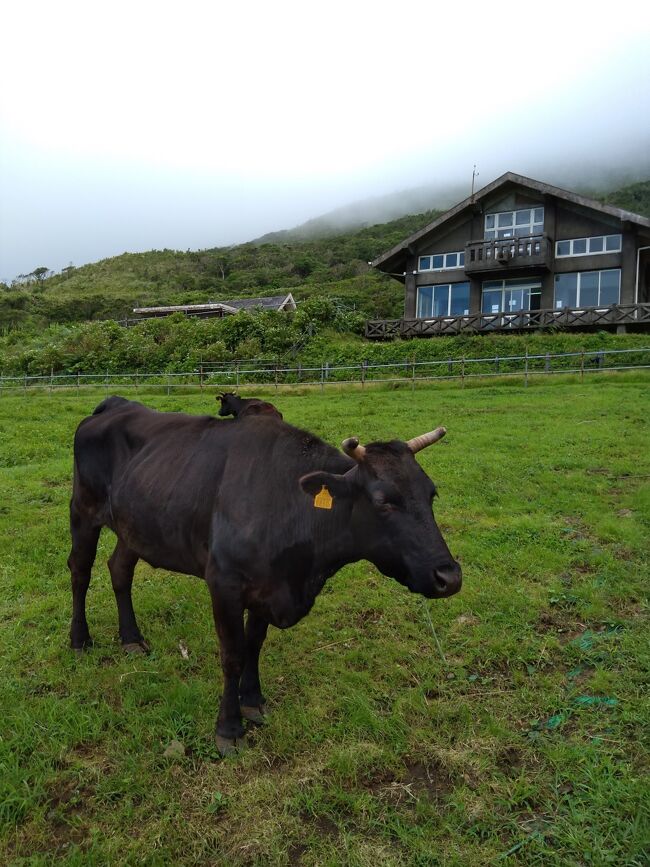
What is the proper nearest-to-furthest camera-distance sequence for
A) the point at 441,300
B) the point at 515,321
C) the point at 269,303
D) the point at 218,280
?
the point at 515,321, the point at 441,300, the point at 269,303, the point at 218,280

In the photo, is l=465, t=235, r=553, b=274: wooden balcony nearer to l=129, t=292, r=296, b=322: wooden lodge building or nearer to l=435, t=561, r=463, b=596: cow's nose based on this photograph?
l=129, t=292, r=296, b=322: wooden lodge building

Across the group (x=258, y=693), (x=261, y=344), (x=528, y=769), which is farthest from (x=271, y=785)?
(x=261, y=344)

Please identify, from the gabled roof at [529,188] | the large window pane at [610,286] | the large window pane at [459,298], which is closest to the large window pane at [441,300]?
the large window pane at [459,298]

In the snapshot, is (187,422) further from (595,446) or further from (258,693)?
(595,446)

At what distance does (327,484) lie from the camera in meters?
3.38

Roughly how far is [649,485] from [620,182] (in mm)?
140306

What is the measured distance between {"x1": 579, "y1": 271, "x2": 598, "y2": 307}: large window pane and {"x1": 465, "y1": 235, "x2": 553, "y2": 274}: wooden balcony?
6.52 feet

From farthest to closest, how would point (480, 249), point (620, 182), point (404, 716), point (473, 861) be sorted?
point (620, 182) < point (480, 249) < point (404, 716) < point (473, 861)

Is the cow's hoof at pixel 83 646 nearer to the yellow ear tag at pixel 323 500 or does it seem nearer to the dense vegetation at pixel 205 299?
the yellow ear tag at pixel 323 500

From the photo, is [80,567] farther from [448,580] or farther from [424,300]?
[424,300]

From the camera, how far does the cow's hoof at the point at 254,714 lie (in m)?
3.77

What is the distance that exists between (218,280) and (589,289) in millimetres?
46447

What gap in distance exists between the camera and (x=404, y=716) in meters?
3.75

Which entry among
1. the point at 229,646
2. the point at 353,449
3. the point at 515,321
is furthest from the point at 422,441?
the point at 515,321
